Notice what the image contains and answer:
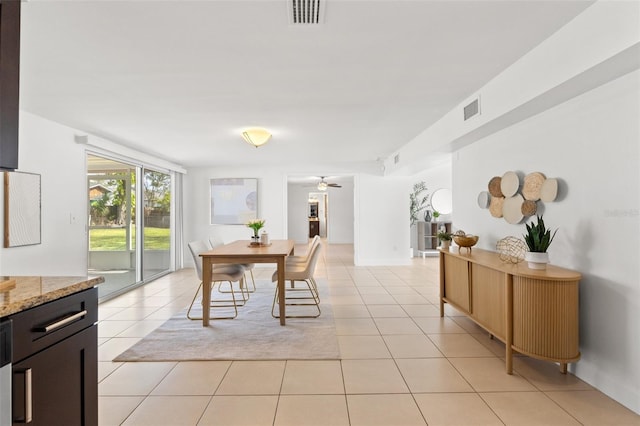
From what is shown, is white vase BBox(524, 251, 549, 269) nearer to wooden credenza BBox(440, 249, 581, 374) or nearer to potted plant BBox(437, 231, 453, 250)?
wooden credenza BBox(440, 249, 581, 374)

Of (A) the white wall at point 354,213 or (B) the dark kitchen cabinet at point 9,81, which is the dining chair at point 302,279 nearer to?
(A) the white wall at point 354,213

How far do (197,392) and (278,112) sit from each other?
2715 millimetres

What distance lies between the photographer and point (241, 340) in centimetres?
324

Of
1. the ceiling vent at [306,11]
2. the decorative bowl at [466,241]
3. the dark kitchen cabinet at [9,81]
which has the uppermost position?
the ceiling vent at [306,11]

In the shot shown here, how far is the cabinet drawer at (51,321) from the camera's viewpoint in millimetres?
1185

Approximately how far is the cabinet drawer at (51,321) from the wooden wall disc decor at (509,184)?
11.1 ft

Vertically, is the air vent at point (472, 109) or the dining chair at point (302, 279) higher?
the air vent at point (472, 109)

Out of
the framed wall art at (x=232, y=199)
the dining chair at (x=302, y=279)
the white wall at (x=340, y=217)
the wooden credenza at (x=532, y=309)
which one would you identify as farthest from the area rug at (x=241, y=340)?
the white wall at (x=340, y=217)

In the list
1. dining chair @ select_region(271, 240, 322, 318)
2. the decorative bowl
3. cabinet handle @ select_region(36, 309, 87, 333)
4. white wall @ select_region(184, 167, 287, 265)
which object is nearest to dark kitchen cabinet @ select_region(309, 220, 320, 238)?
white wall @ select_region(184, 167, 287, 265)

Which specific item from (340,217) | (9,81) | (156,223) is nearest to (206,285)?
(9,81)

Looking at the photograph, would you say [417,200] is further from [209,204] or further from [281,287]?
[281,287]

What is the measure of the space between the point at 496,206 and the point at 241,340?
9.61 feet

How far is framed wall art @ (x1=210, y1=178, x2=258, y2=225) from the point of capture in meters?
7.55

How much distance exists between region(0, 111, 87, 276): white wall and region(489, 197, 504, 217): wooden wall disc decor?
485cm
